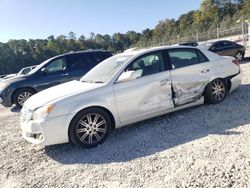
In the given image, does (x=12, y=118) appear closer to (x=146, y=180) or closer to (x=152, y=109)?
(x=152, y=109)

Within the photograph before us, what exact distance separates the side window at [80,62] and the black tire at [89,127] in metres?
5.23

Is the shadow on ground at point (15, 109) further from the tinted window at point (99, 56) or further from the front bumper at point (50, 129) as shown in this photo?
the front bumper at point (50, 129)

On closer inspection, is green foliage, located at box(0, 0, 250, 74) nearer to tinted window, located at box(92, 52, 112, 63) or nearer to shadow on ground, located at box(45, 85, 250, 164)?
tinted window, located at box(92, 52, 112, 63)

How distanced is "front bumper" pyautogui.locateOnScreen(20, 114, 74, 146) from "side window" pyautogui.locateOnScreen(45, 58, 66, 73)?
202 inches

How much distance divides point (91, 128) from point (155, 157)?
1315 millimetres

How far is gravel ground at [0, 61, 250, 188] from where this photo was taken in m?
3.65

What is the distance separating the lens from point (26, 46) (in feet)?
253

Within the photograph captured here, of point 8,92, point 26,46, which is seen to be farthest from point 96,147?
point 26,46

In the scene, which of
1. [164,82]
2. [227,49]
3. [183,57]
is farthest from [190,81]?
[227,49]

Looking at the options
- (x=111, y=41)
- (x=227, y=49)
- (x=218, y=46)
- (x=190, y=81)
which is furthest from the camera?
(x=111, y=41)

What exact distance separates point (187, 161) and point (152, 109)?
176 cm

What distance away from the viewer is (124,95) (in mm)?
5320

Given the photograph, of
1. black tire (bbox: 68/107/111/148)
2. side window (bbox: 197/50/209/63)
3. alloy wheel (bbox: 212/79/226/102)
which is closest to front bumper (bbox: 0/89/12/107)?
black tire (bbox: 68/107/111/148)

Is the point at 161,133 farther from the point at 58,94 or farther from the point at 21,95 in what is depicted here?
the point at 21,95
